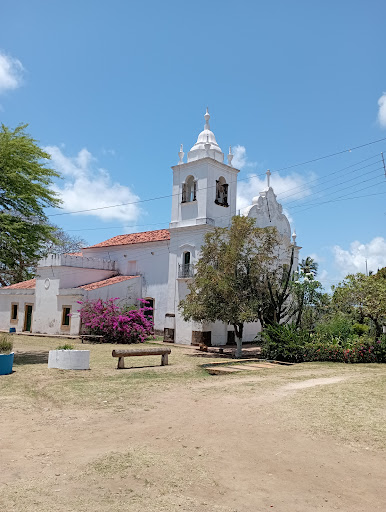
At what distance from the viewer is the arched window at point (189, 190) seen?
25.3m

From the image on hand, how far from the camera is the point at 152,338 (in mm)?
25828

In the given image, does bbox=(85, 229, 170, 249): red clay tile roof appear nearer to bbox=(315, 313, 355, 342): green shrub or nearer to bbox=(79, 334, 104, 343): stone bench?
bbox=(79, 334, 104, 343): stone bench

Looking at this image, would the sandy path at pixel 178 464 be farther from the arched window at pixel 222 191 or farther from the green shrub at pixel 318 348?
the arched window at pixel 222 191

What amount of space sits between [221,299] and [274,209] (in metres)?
11.1

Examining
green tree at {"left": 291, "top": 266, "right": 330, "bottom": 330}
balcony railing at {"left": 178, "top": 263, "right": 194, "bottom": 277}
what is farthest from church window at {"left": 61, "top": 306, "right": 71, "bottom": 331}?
green tree at {"left": 291, "top": 266, "right": 330, "bottom": 330}

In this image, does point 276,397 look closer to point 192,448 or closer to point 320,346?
point 192,448

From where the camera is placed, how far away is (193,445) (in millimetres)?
6125

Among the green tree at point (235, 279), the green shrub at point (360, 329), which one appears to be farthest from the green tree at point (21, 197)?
the green shrub at point (360, 329)

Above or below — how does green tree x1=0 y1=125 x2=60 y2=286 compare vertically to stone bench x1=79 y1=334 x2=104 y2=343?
above

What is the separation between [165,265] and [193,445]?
806 inches

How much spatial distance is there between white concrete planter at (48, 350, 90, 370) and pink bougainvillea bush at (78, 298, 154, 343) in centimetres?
1071

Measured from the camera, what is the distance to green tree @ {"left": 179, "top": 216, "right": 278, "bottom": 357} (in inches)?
714

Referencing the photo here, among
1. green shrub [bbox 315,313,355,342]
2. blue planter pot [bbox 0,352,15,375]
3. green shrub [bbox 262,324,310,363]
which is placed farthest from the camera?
green shrub [bbox 315,313,355,342]

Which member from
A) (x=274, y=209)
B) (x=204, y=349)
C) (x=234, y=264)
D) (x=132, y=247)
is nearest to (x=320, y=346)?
(x=234, y=264)
